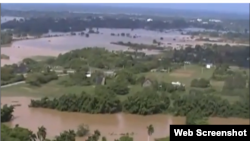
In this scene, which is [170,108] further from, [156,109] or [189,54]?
[189,54]

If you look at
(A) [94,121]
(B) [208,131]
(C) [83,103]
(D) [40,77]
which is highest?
(B) [208,131]

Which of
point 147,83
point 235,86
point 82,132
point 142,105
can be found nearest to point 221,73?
point 235,86

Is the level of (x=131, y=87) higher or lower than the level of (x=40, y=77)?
lower

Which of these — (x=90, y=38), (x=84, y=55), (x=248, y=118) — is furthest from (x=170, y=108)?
(x=90, y=38)

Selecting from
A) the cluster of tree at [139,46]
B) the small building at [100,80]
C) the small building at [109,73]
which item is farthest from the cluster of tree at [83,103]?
the cluster of tree at [139,46]

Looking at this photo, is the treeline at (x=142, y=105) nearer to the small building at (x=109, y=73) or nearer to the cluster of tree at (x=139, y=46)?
the small building at (x=109, y=73)

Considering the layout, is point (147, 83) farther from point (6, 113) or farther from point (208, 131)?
point (208, 131)

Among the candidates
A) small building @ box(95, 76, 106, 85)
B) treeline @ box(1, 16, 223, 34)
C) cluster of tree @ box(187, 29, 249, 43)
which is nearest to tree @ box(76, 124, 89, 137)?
small building @ box(95, 76, 106, 85)
